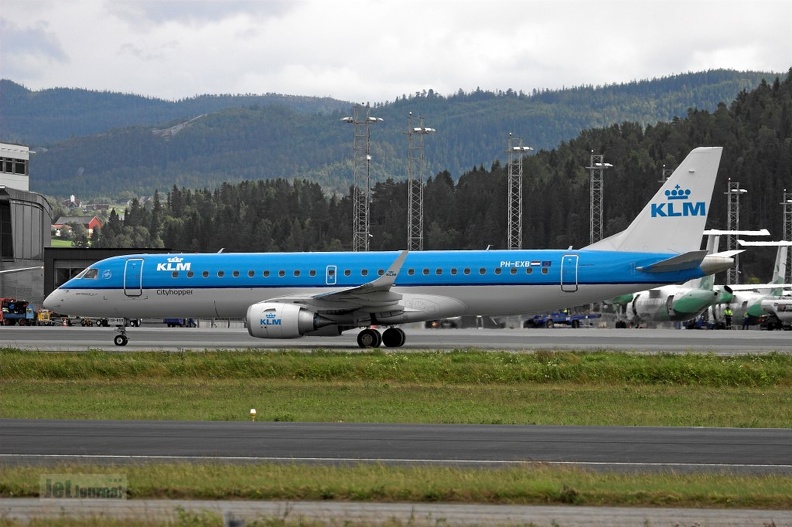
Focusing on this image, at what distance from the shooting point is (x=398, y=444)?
1636cm

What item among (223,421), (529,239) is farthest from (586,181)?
(223,421)

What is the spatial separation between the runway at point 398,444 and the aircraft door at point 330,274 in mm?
20407

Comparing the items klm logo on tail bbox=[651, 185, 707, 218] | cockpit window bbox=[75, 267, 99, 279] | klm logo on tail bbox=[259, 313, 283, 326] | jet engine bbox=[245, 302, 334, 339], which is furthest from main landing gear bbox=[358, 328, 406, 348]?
cockpit window bbox=[75, 267, 99, 279]

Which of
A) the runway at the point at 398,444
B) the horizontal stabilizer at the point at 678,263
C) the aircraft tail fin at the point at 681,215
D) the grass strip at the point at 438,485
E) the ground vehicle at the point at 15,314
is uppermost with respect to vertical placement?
the aircraft tail fin at the point at 681,215

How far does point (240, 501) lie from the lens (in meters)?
11.9

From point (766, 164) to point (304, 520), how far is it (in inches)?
6206

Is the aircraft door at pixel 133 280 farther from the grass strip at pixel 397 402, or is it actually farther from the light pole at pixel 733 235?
the light pole at pixel 733 235

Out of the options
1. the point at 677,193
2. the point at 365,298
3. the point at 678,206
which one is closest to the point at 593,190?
the point at 677,193

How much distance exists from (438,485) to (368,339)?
26.3 meters

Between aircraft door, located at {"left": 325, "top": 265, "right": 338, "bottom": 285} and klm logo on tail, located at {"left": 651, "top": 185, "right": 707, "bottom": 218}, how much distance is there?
11.4 meters

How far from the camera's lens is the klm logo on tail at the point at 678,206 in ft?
127

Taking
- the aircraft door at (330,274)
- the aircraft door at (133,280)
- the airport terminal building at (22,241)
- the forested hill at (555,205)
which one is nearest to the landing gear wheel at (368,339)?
the aircraft door at (330,274)

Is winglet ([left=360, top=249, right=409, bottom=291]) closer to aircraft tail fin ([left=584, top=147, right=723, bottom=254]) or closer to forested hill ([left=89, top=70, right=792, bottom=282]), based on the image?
aircraft tail fin ([left=584, top=147, right=723, bottom=254])

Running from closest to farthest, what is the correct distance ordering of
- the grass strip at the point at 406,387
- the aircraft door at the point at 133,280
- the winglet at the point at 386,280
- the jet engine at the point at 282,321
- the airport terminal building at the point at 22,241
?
the grass strip at the point at 406,387
the winglet at the point at 386,280
the jet engine at the point at 282,321
the aircraft door at the point at 133,280
the airport terminal building at the point at 22,241
